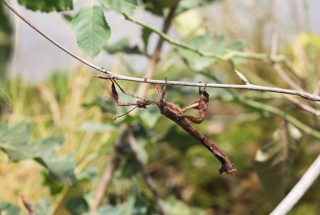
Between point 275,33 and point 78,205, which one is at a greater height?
point 275,33

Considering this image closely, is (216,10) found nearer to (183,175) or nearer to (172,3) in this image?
(183,175)

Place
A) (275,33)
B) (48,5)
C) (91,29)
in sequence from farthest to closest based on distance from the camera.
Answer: (275,33) → (48,5) → (91,29)

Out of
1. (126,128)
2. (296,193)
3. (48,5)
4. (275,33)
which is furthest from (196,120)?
(275,33)

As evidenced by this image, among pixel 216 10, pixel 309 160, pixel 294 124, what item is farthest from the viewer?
pixel 216 10

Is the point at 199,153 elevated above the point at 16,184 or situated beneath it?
elevated above

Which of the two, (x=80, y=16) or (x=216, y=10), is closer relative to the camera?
(x=80, y=16)

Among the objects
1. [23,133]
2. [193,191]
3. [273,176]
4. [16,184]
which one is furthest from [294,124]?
[16,184]

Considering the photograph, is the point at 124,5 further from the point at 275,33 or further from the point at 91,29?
the point at 275,33

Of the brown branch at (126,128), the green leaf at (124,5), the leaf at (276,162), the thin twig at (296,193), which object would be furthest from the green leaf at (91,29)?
the leaf at (276,162)
